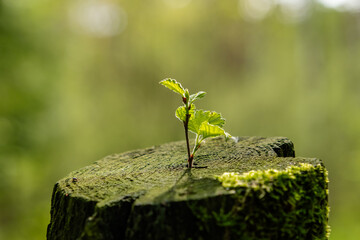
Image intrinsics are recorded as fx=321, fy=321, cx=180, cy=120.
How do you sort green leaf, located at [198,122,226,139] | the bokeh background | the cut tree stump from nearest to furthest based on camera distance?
1. the cut tree stump
2. green leaf, located at [198,122,226,139]
3. the bokeh background

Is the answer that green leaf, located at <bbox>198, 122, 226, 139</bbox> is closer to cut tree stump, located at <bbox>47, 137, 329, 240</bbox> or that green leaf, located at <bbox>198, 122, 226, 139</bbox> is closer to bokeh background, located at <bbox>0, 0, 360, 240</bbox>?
cut tree stump, located at <bbox>47, 137, 329, 240</bbox>

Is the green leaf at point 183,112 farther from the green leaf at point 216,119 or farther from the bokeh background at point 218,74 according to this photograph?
the bokeh background at point 218,74

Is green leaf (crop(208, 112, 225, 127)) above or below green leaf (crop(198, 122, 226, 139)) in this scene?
above

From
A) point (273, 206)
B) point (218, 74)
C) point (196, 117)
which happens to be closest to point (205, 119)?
point (196, 117)

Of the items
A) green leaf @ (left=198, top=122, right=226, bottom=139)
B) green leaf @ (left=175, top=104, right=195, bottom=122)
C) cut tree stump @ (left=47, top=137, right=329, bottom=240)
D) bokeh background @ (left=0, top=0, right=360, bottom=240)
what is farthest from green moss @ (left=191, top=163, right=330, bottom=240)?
bokeh background @ (left=0, top=0, right=360, bottom=240)

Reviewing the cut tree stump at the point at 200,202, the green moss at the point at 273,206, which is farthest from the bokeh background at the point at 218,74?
the green moss at the point at 273,206

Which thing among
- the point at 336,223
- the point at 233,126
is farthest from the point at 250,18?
the point at 336,223

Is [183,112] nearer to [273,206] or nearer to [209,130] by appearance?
[209,130]
